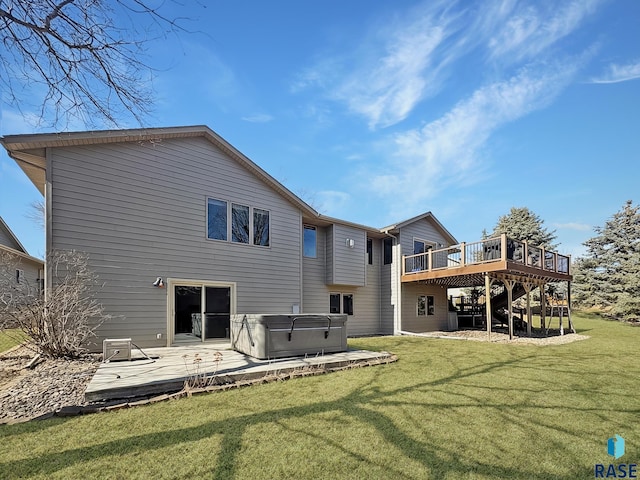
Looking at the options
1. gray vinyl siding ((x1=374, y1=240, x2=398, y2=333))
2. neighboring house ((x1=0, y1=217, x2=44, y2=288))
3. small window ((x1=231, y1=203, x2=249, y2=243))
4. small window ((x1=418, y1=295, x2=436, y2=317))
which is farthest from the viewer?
neighboring house ((x1=0, y1=217, x2=44, y2=288))

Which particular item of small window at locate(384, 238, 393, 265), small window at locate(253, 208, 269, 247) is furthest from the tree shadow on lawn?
small window at locate(384, 238, 393, 265)

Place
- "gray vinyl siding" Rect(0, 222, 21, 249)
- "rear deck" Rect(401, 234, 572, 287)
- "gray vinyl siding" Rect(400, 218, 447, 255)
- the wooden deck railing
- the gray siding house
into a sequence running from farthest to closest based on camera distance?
"gray vinyl siding" Rect(0, 222, 21, 249) < "gray vinyl siding" Rect(400, 218, 447, 255) < the wooden deck railing < "rear deck" Rect(401, 234, 572, 287) < the gray siding house

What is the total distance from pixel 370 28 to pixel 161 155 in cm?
687

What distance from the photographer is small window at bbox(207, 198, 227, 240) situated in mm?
9844

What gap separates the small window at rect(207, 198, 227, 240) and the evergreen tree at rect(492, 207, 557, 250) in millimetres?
22891

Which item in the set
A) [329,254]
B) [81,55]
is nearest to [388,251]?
[329,254]

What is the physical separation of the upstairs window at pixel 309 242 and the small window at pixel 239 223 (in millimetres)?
3204

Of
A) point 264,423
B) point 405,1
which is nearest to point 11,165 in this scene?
point 264,423

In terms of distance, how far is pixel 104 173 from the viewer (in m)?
8.23

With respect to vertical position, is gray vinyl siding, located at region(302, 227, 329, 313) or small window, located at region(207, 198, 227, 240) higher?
small window, located at region(207, 198, 227, 240)

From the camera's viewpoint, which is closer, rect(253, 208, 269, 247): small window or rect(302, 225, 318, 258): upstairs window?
rect(253, 208, 269, 247): small window

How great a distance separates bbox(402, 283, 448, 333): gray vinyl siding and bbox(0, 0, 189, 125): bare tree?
13.2 metres

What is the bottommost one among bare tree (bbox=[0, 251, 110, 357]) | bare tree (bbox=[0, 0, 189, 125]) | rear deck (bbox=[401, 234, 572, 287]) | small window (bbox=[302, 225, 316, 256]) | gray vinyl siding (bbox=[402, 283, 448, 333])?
gray vinyl siding (bbox=[402, 283, 448, 333])

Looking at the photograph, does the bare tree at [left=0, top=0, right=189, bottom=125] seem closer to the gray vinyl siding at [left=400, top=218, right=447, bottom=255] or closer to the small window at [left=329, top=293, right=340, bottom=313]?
the small window at [left=329, top=293, right=340, bottom=313]
